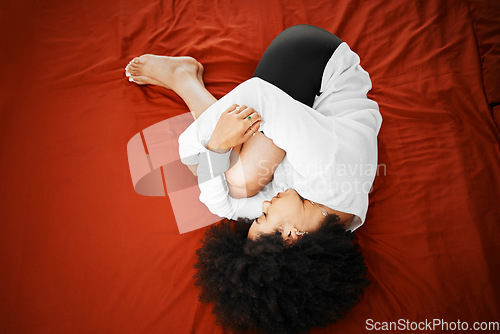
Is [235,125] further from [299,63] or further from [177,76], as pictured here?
[177,76]

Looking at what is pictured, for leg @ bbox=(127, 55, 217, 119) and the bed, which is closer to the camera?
the bed

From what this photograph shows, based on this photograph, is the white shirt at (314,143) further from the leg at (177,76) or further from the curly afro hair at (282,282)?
the leg at (177,76)

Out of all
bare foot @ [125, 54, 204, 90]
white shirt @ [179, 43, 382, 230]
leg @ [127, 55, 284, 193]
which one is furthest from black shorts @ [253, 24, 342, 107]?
bare foot @ [125, 54, 204, 90]

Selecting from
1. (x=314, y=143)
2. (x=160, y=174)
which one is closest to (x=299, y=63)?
(x=314, y=143)

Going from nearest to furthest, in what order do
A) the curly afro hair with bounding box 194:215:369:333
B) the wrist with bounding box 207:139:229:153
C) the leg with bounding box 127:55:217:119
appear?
the curly afro hair with bounding box 194:215:369:333, the wrist with bounding box 207:139:229:153, the leg with bounding box 127:55:217:119

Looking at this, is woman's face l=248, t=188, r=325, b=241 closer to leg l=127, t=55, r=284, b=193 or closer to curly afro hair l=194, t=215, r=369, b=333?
curly afro hair l=194, t=215, r=369, b=333

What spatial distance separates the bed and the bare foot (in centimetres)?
5

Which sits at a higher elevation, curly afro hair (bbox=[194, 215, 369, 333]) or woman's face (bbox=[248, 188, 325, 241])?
woman's face (bbox=[248, 188, 325, 241])

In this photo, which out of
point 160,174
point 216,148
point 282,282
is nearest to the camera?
point 282,282

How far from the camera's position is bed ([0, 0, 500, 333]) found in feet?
3.03

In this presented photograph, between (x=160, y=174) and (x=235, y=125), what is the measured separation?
412mm

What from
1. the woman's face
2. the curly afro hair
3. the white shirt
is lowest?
the curly afro hair

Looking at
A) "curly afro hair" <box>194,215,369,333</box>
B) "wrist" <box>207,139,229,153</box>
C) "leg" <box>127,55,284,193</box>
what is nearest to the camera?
"curly afro hair" <box>194,215,369,333</box>

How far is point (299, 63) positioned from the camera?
1.02 meters
